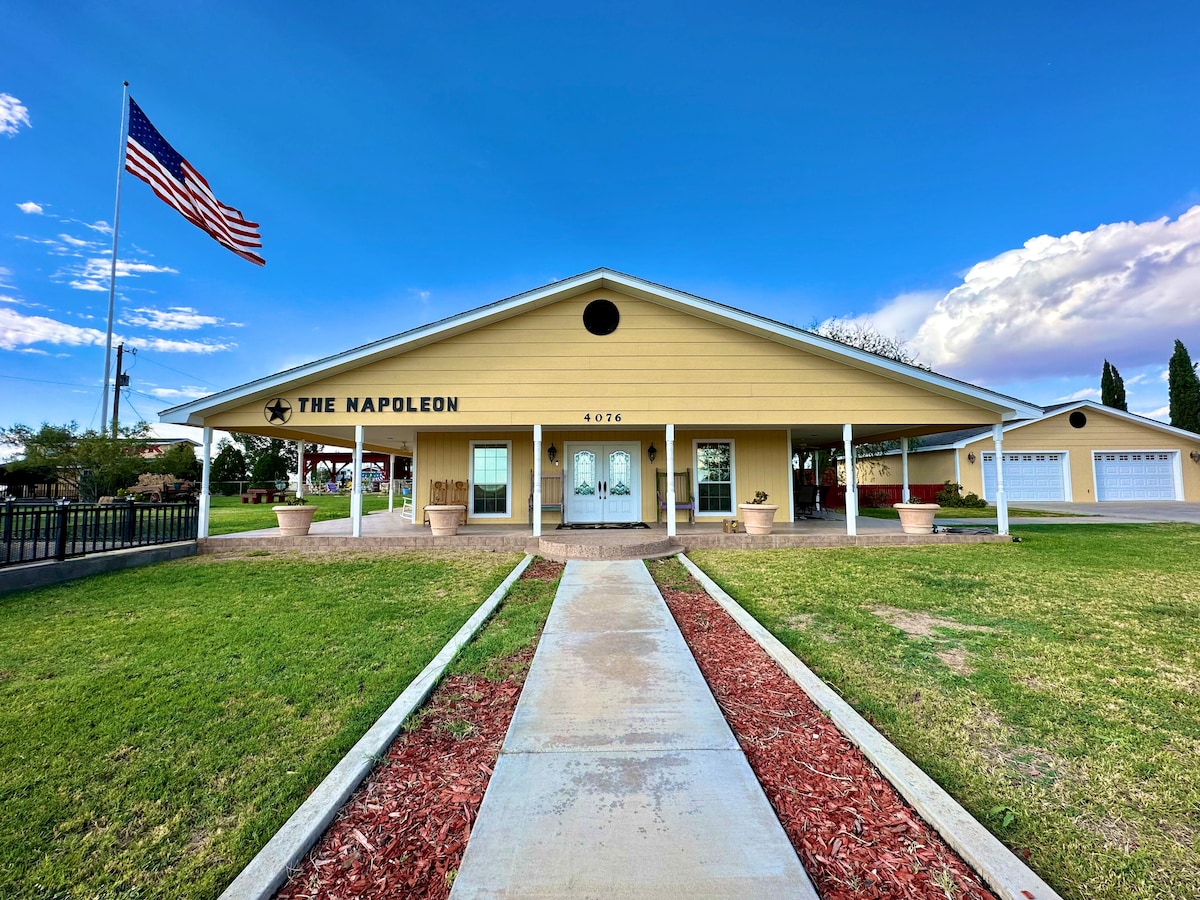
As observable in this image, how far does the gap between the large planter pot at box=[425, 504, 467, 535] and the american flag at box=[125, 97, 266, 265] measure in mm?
9053

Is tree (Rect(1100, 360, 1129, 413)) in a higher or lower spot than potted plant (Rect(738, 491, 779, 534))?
higher

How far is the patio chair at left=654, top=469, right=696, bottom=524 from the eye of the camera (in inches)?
502

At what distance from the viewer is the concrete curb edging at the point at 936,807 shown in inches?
66.9

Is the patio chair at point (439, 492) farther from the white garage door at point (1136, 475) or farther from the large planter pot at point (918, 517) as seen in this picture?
the white garage door at point (1136, 475)

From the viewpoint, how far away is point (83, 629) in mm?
4879

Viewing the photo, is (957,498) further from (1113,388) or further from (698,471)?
(1113,388)

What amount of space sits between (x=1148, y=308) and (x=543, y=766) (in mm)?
26794

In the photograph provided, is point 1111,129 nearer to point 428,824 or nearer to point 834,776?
point 834,776

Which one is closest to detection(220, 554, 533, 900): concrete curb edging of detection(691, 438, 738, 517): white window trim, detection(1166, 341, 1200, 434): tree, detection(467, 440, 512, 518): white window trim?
detection(467, 440, 512, 518): white window trim

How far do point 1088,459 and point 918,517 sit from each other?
18.0m

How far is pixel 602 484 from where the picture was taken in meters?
12.8

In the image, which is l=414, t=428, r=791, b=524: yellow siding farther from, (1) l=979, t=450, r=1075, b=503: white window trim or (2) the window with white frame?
(1) l=979, t=450, r=1075, b=503: white window trim

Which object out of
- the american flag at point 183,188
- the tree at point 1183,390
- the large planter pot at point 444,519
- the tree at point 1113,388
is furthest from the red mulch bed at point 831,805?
the tree at point 1113,388

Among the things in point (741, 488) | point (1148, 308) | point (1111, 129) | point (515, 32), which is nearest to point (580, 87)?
point (515, 32)
